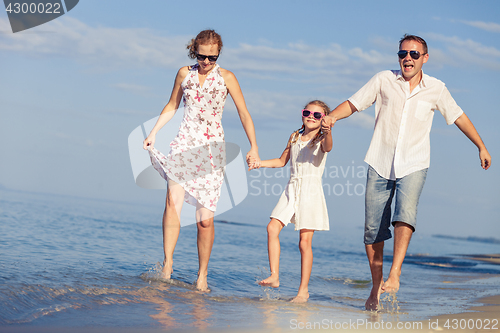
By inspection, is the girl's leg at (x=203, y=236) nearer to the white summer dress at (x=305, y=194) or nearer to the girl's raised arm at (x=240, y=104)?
the white summer dress at (x=305, y=194)

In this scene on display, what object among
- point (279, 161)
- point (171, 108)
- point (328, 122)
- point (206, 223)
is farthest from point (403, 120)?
point (171, 108)

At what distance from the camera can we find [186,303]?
4098 millimetres

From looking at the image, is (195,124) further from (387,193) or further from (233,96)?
(387,193)

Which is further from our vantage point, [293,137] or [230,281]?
[230,281]

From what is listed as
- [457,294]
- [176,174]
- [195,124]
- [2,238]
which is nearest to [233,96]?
[195,124]

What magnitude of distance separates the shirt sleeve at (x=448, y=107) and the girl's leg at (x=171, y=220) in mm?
2595

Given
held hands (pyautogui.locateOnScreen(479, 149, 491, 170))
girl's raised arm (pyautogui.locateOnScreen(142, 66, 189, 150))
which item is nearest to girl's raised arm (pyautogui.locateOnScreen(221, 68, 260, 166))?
girl's raised arm (pyautogui.locateOnScreen(142, 66, 189, 150))

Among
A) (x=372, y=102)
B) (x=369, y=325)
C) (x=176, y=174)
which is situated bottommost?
(x=369, y=325)

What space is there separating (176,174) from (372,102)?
81.1 inches

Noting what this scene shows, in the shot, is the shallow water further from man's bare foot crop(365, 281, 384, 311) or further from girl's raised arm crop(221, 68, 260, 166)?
girl's raised arm crop(221, 68, 260, 166)

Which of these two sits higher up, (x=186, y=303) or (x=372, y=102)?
(x=372, y=102)

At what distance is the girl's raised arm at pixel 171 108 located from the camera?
4898 millimetres

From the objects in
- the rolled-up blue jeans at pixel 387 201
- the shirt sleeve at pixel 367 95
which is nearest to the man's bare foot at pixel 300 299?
the rolled-up blue jeans at pixel 387 201

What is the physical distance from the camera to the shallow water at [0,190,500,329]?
3521 mm
